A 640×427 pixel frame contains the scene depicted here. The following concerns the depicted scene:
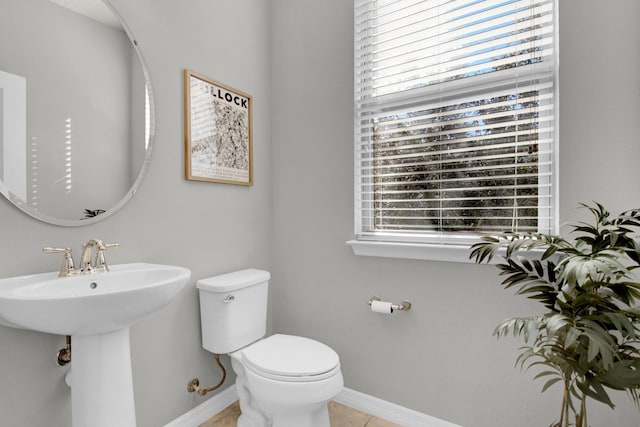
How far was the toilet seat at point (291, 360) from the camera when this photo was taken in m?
1.35

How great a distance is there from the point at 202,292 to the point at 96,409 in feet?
2.17

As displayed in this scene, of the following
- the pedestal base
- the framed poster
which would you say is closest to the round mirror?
the framed poster

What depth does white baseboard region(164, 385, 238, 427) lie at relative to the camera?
1.68 meters

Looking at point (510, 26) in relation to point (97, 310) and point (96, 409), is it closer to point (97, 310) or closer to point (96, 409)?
point (97, 310)

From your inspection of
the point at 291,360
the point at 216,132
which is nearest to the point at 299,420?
the point at 291,360

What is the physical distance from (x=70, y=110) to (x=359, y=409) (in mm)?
1982

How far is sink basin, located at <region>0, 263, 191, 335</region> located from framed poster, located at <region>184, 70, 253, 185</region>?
27.6 inches

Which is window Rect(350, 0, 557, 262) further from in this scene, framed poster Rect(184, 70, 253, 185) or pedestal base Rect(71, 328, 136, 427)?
pedestal base Rect(71, 328, 136, 427)

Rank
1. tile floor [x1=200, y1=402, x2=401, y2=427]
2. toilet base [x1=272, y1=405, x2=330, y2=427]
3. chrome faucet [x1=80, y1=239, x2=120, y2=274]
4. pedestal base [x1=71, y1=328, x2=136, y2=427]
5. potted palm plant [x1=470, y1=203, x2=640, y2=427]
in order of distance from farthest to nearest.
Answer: tile floor [x1=200, y1=402, x2=401, y2=427], toilet base [x1=272, y1=405, x2=330, y2=427], chrome faucet [x1=80, y1=239, x2=120, y2=274], pedestal base [x1=71, y1=328, x2=136, y2=427], potted palm plant [x1=470, y1=203, x2=640, y2=427]

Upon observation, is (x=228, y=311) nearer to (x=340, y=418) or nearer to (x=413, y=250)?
(x=340, y=418)

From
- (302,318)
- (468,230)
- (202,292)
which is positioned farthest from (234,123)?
(468,230)

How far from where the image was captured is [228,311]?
1676mm

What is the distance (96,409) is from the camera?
111cm

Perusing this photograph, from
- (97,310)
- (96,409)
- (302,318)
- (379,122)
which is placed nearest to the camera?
(97,310)
